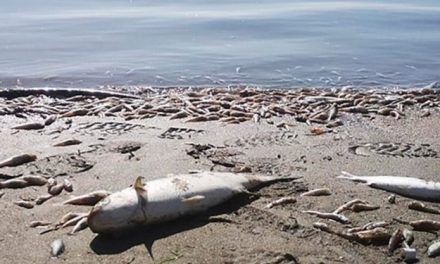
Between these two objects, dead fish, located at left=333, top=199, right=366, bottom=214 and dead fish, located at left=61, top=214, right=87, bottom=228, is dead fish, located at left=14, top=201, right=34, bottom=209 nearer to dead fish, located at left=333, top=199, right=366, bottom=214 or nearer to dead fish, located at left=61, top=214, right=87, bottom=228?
dead fish, located at left=61, top=214, right=87, bottom=228

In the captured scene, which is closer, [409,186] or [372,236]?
[372,236]

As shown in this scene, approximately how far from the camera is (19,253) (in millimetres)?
5203

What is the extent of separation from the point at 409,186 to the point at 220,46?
1457 cm

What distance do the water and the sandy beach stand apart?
3667 mm

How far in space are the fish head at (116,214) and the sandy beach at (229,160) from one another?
13 centimetres

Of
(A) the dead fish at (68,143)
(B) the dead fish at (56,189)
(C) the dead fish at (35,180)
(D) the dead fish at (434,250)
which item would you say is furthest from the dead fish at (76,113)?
(D) the dead fish at (434,250)

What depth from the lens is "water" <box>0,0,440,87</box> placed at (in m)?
16.1

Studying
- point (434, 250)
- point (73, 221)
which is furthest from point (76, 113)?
point (434, 250)

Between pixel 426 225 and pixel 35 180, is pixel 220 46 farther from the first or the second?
pixel 426 225

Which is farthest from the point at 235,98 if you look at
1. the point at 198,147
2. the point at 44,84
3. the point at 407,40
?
the point at 407,40

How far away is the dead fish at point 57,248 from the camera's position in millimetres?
5172

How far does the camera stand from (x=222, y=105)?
11062mm

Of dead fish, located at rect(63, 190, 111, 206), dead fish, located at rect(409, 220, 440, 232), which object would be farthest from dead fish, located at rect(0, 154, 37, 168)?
dead fish, located at rect(409, 220, 440, 232)

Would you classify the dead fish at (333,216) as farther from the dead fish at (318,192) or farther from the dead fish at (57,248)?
the dead fish at (57,248)
